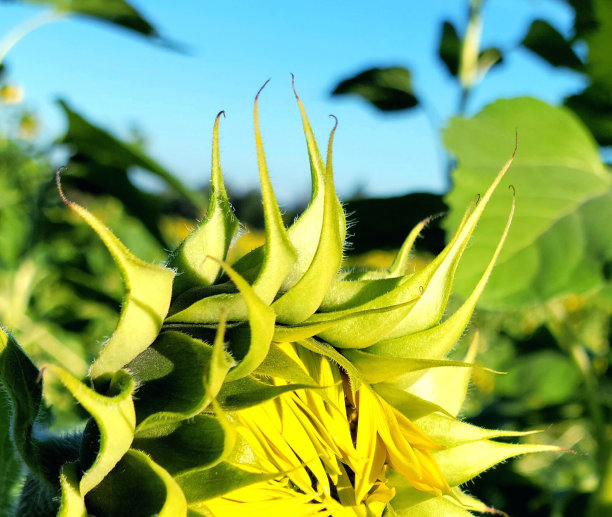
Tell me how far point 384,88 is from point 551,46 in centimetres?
70

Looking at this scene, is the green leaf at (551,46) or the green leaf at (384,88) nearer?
the green leaf at (551,46)

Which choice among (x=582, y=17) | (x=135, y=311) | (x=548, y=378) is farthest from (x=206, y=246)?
(x=548, y=378)

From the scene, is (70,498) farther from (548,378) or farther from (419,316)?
(548,378)

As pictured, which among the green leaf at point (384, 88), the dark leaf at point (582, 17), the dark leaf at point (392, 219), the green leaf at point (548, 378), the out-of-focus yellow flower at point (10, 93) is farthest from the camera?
the out-of-focus yellow flower at point (10, 93)

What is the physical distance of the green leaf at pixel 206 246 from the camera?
1050 millimetres

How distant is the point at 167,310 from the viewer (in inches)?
39.1

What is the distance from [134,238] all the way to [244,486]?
11.9 ft

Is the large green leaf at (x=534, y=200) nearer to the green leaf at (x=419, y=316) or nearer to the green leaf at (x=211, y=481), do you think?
the green leaf at (x=419, y=316)

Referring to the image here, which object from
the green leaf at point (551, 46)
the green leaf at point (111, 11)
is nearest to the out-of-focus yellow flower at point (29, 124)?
the green leaf at point (111, 11)

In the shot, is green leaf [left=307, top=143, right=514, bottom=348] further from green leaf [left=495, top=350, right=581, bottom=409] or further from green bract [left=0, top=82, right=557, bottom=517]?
green leaf [left=495, top=350, right=581, bottom=409]

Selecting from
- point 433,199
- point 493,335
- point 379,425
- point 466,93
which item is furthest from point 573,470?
point 379,425

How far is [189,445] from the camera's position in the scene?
94cm

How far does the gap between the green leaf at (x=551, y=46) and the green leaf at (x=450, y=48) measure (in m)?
0.53

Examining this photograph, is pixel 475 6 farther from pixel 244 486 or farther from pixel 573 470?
pixel 573 470
